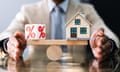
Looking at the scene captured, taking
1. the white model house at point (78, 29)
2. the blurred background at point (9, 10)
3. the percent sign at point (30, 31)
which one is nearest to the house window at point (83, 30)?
the white model house at point (78, 29)

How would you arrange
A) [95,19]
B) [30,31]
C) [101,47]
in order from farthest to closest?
[95,19]
[30,31]
[101,47]

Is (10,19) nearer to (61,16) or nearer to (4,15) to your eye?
(4,15)

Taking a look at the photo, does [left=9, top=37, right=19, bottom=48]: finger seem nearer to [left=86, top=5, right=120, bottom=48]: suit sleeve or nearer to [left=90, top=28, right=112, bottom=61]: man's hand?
[left=90, top=28, right=112, bottom=61]: man's hand

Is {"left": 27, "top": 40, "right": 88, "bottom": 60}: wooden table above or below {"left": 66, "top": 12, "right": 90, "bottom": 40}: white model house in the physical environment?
below

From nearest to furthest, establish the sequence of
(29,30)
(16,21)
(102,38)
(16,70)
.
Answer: (16,70)
(102,38)
(29,30)
(16,21)

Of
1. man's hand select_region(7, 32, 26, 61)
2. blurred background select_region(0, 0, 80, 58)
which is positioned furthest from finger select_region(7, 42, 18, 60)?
blurred background select_region(0, 0, 80, 58)

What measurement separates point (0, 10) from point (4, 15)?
4cm

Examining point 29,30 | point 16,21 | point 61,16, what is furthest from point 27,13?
point 29,30

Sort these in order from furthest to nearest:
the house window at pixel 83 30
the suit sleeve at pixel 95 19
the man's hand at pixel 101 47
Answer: the suit sleeve at pixel 95 19, the house window at pixel 83 30, the man's hand at pixel 101 47

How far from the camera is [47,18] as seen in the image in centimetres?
188

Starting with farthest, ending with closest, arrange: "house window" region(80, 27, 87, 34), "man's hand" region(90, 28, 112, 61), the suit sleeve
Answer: the suit sleeve → "house window" region(80, 27, 87, 34) → "man's hand" region(90, 28, 112, 61)

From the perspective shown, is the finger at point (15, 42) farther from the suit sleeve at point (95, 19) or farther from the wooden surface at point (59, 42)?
the suit sleeve at point (95, 19)

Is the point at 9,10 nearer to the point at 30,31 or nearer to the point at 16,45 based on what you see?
the point at 30,31

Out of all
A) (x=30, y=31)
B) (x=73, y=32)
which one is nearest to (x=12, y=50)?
(x=30, y=31)
